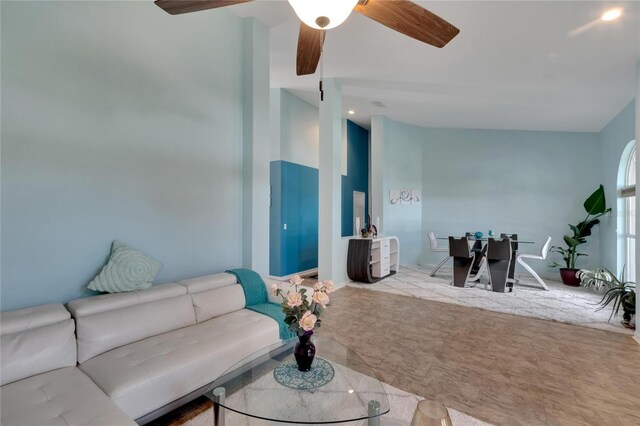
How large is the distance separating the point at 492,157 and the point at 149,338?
24.8 ft

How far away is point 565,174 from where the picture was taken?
6.30 metres

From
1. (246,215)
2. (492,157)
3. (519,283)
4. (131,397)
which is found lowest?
(519,283)

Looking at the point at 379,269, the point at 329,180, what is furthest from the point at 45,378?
the point at 379,269

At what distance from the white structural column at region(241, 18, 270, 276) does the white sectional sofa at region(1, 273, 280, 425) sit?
3.19 ft

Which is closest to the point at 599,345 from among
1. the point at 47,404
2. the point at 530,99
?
the point at 530,99

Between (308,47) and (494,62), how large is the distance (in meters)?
3.10

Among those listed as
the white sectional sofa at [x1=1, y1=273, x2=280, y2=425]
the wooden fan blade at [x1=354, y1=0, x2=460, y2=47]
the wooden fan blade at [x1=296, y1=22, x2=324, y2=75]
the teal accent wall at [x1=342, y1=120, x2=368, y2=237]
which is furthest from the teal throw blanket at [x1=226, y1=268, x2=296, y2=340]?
the teal accent wall at [x1=342, y1=120, x2=368, y2=237]

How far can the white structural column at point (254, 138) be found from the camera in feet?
11.3

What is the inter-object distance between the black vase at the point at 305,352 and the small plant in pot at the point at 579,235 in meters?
6.30

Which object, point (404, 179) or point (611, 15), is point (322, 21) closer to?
point (611, 15)

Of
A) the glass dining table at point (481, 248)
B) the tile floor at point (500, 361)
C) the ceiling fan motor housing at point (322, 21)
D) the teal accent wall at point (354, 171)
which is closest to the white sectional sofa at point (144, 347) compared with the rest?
the tile floor at point (500, 361)

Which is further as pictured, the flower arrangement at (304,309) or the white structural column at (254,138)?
the white structural column at (254,138)

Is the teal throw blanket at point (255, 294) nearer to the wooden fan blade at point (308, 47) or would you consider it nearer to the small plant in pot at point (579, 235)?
the wooden fan blade at point (308, 47)

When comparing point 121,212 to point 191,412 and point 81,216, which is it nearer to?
point 81,216
